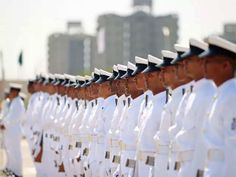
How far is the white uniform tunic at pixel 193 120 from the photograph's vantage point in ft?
20.1

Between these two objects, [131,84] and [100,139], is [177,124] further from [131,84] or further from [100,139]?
[100,139]

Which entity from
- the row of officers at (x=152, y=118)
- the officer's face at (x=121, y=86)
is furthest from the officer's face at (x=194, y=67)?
the officer's face at (x=121, y=86)

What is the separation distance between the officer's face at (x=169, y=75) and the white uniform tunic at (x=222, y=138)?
113 cm

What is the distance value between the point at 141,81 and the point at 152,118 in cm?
63

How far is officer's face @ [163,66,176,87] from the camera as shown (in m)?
6.86

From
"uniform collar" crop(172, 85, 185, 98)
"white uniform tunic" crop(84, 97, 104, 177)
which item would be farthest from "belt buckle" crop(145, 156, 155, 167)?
"white uniform tunic" crop(84, 97, 104, 177)

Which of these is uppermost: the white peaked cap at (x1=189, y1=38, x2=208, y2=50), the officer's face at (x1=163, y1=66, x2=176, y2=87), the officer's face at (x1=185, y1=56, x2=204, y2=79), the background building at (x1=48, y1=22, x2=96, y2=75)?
the white peaked cap at (x1=189, y1=38, x2=208, y2=50)

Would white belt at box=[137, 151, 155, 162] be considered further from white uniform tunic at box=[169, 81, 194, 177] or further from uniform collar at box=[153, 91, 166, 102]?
white uniform tunic at box=[169, 81, 194, 177]

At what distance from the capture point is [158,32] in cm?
10488

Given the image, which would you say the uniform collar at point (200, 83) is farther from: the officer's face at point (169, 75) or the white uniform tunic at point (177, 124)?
the officer's face at point (169, 75)

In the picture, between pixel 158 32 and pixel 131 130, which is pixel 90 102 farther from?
pixel 158 32

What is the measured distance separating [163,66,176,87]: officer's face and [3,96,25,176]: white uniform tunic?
9533 millimetres

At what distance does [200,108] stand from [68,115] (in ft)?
22.9

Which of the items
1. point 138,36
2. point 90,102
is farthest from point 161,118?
point 138,36
